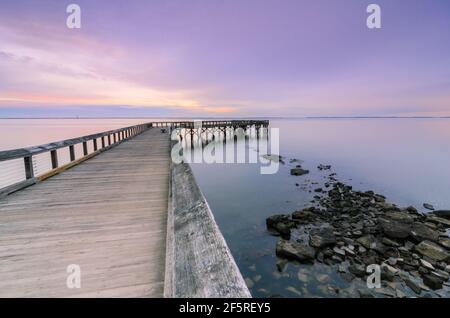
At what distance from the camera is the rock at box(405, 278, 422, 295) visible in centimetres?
580

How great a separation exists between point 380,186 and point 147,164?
16690 mm

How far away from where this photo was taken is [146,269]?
244 cm

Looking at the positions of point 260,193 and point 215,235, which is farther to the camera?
point 260,193

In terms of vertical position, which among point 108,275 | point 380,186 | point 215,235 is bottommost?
point 380,186

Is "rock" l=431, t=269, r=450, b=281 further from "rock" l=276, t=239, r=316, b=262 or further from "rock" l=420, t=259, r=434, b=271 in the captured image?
"rock" l=276, t=239, r=316, b=262

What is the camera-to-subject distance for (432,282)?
19.7 feet

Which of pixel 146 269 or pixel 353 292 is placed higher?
pixel 146 269

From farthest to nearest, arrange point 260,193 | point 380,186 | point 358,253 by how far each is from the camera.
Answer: point 380,186, point 260,193, point 358,253

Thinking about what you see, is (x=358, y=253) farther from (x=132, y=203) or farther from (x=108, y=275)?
(x=108, y=275)

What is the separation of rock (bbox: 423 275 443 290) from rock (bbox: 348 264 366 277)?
1476 millimetres

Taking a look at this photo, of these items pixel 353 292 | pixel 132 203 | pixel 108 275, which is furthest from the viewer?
pixel 353 292

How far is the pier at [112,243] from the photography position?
165cm

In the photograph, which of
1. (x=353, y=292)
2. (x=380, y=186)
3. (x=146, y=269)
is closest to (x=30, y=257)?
(x=146, y=269)

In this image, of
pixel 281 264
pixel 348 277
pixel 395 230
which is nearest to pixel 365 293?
pixel 348 277
